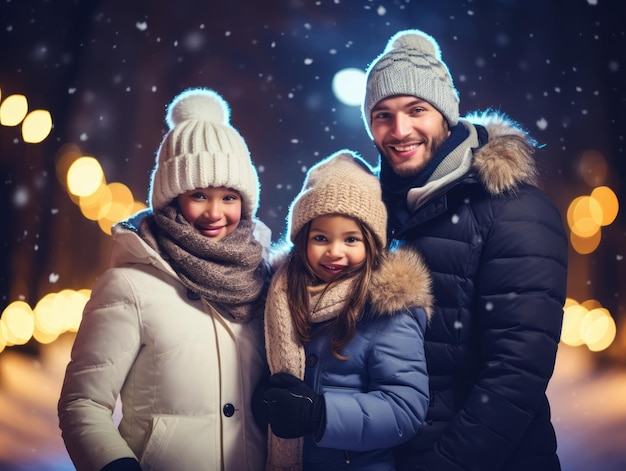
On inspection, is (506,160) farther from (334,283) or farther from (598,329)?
(598,329)

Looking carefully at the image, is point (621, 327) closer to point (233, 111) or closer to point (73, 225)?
point (233, 111)

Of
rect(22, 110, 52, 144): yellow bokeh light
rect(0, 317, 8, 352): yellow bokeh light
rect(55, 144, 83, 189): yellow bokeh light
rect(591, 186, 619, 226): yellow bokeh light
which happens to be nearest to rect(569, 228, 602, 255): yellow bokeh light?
Result: rect(591, 186, 619, 226): yellow bokeh light

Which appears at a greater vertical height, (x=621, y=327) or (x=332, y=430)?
(x=621, y=327)

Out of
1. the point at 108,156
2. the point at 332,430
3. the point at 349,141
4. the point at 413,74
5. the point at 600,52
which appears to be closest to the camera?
the point at 332,430

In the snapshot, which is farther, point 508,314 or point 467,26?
point 467,26

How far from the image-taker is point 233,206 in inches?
63.4

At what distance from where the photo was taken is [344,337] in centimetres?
144

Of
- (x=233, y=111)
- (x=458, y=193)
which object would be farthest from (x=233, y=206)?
(x=233, y=111)

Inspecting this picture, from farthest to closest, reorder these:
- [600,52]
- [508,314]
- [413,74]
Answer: [600,52]
[413,74]
[508,314]

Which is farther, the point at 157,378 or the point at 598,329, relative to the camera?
the point at 598,329

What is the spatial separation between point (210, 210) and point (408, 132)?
59cm

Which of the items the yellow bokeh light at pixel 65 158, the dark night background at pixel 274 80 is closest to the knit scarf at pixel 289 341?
the dark night background at pixel 274 80

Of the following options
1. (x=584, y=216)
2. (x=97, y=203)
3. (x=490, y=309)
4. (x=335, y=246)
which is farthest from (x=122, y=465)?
(x=584, y=216)

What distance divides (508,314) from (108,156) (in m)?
3.54
